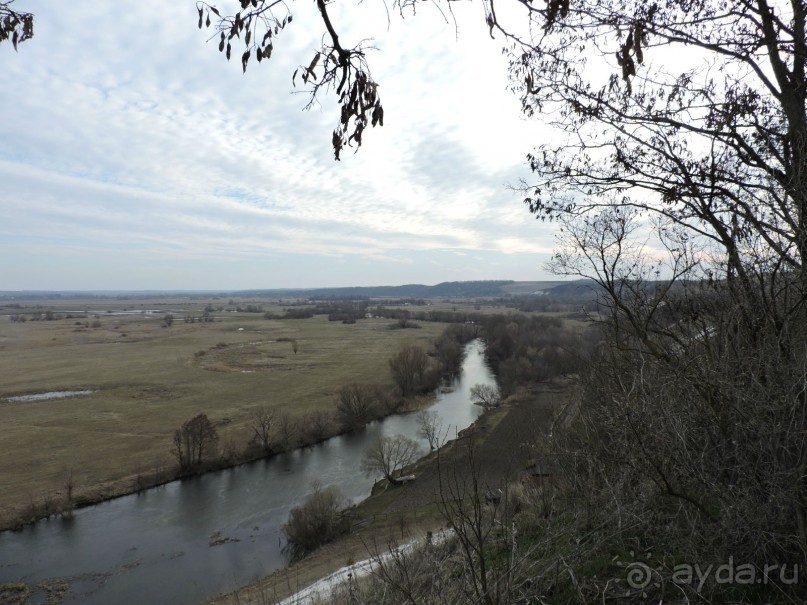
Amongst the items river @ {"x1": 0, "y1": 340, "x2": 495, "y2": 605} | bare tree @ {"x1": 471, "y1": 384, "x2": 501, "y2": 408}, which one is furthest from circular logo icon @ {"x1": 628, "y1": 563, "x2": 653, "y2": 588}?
bare tree @ {"x1": 471, "y1": 384, "x2": 501, "y2": 408}

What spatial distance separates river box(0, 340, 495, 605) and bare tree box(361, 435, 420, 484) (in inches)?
26.3

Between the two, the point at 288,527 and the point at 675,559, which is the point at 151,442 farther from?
the point at 675,559

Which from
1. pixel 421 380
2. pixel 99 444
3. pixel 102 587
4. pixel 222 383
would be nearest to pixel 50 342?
pixel 222 383

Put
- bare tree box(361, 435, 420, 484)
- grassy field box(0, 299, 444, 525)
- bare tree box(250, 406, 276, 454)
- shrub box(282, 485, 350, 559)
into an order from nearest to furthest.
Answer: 1. shrub box(282, 485, 350, 559)
2. bare tree box(361, 435, 420, 484)
3. grassy field box(0, 299, 444, 525)
4. bare tree box(250, 406, 276, 454)

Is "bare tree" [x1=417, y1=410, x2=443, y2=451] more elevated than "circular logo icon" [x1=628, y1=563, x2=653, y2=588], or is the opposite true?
"circular logo icon" [x1=628, y1=563, x2=653, y2=588]

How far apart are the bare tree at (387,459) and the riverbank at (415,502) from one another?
0.59 m

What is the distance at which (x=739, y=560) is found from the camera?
364cm

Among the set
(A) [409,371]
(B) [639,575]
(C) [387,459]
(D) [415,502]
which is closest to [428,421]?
(C) [387,459]

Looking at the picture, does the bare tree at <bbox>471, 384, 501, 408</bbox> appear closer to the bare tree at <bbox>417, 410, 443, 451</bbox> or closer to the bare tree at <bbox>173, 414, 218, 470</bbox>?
the bare tree at <bbox>417, 410, 443, 451</bbox>

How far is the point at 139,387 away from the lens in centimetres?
3416

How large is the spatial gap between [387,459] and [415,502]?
2.91 m

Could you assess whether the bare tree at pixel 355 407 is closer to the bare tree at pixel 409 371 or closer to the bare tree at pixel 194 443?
the bare tree at pixel 409 371

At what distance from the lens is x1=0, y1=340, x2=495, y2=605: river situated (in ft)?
42.2

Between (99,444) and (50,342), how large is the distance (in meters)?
47.9
